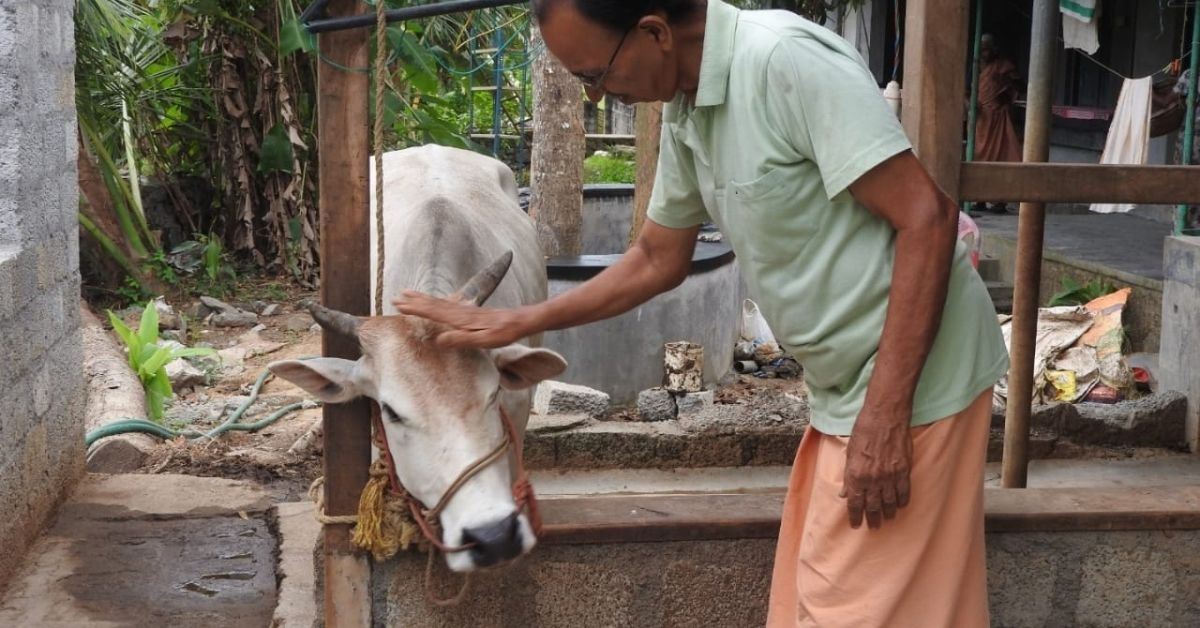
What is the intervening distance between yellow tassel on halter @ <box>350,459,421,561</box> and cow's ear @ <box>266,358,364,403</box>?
0.68ft

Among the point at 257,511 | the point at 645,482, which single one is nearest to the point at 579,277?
the point at 645,482

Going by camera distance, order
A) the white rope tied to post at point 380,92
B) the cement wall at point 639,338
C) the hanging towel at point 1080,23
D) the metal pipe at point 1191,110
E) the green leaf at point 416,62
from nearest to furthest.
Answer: the white rope tied to post at point 380,92 < the metal pipe at point 1191,110 < the cement wall at point 639,338 < the green leaf at point 416,62 < the hanging towel at point 1080,23

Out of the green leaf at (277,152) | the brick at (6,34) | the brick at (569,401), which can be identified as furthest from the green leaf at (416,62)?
the brick at (6,34)

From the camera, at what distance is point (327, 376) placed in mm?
3346

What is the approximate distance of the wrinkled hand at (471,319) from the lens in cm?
298

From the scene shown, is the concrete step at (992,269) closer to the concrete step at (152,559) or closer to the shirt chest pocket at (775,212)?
the concrete step at (152,559)

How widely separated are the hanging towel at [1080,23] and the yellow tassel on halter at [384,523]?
9600 millimetres

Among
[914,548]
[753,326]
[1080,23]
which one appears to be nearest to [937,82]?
[914,548]

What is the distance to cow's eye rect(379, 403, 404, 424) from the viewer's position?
3.27 meters

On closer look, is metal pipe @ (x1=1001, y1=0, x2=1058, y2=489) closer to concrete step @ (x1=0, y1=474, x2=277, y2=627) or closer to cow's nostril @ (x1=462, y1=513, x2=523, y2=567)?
cow's nostril @ (x1=462, y1=513, x2=523, y2=567)

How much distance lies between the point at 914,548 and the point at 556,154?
6.49 metres

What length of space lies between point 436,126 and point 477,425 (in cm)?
863

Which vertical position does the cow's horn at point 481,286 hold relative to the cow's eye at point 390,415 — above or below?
above

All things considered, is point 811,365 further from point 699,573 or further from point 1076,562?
point 1076,562
